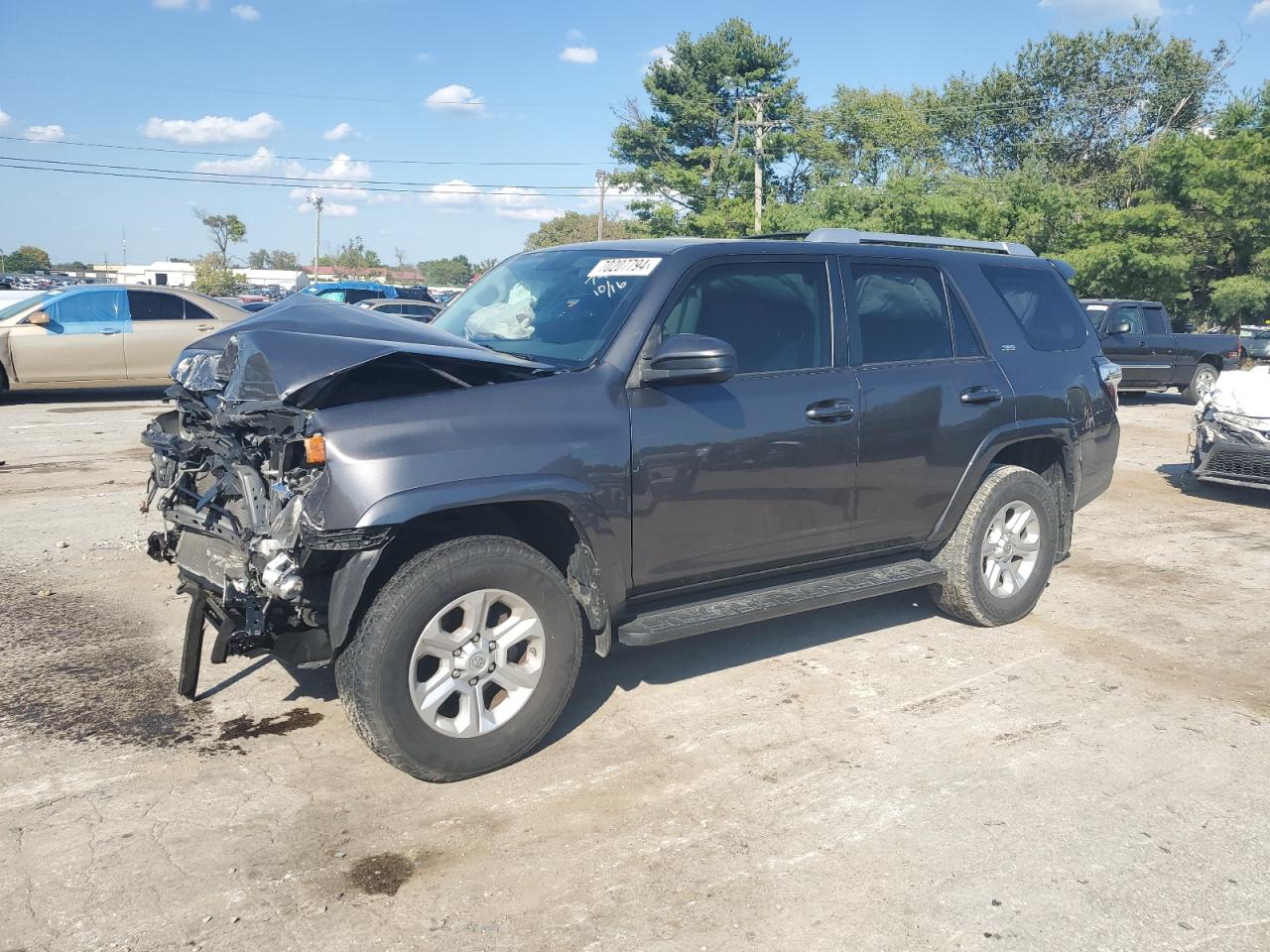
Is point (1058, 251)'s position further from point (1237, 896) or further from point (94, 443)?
point (1237, 896)

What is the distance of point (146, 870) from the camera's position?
3.08 metres

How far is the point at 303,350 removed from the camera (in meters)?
3.54

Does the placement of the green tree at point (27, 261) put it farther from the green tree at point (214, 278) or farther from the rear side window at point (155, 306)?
the rear side window at point (155, 306)

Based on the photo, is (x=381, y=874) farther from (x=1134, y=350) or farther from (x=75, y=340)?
(x=1134, y=350)

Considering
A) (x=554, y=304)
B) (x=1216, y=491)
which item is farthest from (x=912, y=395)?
(x=1216, y=491)

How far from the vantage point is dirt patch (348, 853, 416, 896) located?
3.04m

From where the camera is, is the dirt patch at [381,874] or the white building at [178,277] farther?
the white building at [178,277]

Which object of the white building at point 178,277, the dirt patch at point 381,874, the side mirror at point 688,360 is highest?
the white building at point 178,277

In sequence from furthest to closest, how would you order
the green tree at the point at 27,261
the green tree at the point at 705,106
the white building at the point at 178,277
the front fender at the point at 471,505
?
1. the green tree at the point at 27,261
2. the white building at the point at 178,277
3. the green tree at the point at 705,106
4. the front fender at the point at 471,505

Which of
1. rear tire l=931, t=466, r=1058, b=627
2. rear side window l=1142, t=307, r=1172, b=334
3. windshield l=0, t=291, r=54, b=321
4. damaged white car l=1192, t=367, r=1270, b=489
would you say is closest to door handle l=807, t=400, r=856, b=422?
rear tire l=931, t=466, r=1058, b=627

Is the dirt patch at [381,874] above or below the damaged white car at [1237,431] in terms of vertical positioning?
below

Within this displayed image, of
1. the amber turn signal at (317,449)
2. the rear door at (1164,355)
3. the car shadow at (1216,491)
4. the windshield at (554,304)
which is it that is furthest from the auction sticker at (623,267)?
the rear door at (1164,355)

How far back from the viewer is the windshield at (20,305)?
14422 millimetres

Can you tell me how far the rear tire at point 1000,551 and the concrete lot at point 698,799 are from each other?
18cm
